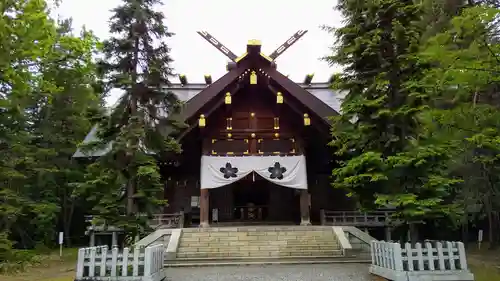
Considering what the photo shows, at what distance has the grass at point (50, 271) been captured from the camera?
11.5 meters

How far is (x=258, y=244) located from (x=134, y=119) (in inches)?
253

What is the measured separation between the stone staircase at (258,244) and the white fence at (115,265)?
11.5 feet

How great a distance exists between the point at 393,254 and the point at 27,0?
9923 millimetres

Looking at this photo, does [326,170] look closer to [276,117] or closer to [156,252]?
[276,117]

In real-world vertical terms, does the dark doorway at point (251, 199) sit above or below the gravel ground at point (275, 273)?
above

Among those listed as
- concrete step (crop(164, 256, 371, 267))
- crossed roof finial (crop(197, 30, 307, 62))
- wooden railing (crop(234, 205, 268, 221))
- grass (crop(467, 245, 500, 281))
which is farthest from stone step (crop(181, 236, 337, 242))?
crossed roof finial (crop(197, 30, 307, 62))

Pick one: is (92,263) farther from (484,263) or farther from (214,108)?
(484,263)

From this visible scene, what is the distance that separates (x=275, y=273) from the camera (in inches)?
389

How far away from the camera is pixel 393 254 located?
27.7 ft

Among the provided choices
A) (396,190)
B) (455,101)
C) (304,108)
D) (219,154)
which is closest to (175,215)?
(219,154)

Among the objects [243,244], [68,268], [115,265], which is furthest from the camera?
[68,268]

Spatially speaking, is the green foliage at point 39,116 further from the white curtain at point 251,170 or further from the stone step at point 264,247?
the white curtain at point 251,170

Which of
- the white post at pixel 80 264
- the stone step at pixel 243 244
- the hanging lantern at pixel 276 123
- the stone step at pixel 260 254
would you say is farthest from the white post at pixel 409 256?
the hanging lantern at pixel 276 123

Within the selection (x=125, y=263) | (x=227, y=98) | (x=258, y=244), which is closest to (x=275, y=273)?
(x=258, y=244)
